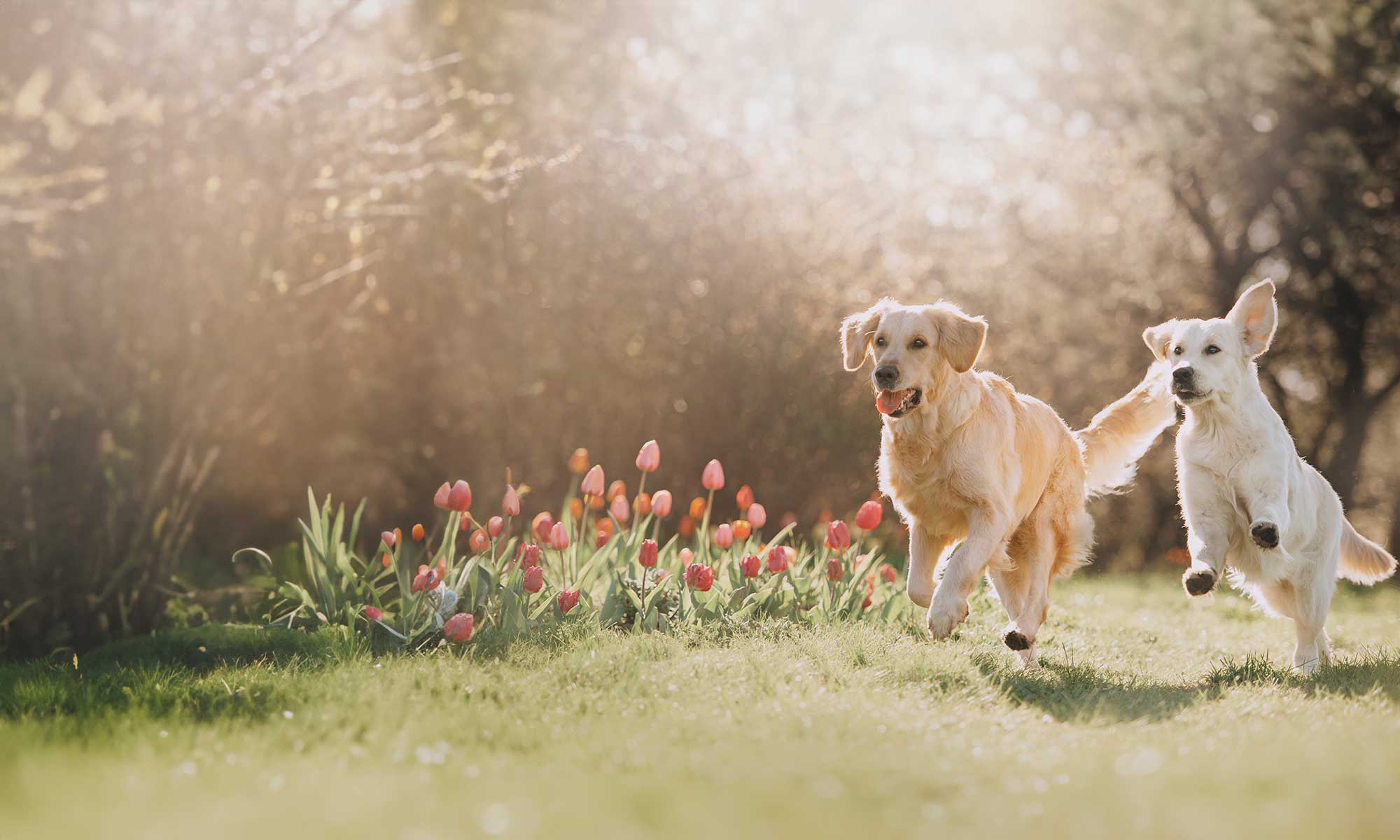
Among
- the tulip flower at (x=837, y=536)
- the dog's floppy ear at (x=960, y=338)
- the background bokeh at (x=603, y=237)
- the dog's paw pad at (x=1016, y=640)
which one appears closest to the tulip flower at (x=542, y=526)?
the tulip flower at (x=837, y=536)

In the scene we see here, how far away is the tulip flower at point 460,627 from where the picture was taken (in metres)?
5.31

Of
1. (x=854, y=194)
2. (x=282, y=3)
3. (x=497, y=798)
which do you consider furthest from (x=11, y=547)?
(x=854, y=194)

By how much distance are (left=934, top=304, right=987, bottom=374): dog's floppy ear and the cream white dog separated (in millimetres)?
981

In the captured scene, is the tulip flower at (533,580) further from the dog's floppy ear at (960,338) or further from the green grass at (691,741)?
the dog's floppy ear at (960,338)

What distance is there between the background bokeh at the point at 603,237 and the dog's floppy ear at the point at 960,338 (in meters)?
3.99

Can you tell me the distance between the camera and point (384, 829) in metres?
3.14

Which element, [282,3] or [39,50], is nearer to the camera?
[39,50]

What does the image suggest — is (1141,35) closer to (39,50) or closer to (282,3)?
(282,3)

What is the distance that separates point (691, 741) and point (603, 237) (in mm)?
7462

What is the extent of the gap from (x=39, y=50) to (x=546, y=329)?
5.13m

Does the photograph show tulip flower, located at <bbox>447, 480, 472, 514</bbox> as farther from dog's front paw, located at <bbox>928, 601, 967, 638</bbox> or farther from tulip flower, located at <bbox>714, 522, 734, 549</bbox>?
dog's front paw, located at <bbox>928, 601, 967, 638</bbox>

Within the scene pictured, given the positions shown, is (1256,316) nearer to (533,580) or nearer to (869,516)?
(869,516)

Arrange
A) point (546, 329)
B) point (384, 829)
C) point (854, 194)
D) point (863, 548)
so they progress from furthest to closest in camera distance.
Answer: point (854, 194) → point (546, 329) → point (863, 548) → point (384, 829)

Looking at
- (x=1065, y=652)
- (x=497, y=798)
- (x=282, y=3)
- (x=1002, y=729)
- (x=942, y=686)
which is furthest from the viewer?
(x=282, y=3)
